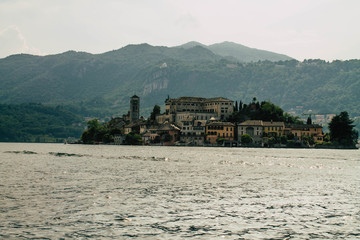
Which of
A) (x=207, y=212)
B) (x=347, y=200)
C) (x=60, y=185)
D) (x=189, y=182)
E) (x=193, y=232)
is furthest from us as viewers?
(x=189, y=182)

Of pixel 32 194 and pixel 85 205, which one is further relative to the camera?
pixel 32 194

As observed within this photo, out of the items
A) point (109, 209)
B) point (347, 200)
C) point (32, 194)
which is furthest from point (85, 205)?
point (347, 200)

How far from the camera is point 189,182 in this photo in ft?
176

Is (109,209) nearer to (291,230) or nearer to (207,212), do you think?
(207,212)

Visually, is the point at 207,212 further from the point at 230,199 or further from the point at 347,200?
the point at 347,200

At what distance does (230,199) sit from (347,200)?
1056cm

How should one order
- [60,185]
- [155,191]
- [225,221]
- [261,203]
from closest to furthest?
[225,221], [261,203], [155,191], [60,185]

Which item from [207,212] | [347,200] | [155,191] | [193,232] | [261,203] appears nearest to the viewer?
[193,232]

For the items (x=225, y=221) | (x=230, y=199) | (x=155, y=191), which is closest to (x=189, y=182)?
(x=155, y=191)

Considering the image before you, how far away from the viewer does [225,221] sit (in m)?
31.2

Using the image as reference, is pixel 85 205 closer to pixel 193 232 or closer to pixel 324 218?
pixel 193 232

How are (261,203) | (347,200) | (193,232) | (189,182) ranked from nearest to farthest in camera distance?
(193,232)
(261,203)
(347,200)
(189,182)

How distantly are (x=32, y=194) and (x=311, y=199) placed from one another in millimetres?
25009

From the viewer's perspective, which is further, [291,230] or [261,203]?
[261,203]
